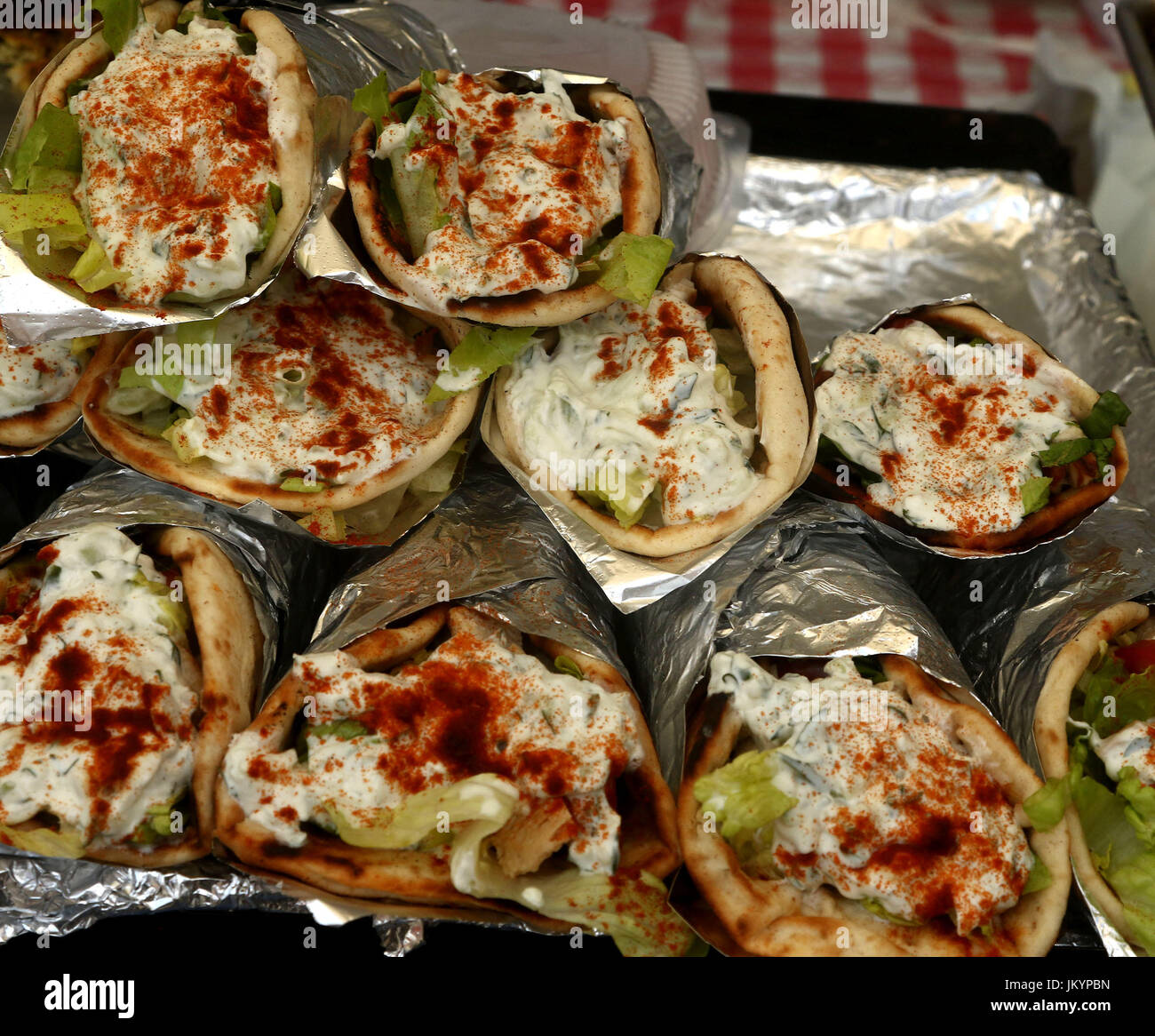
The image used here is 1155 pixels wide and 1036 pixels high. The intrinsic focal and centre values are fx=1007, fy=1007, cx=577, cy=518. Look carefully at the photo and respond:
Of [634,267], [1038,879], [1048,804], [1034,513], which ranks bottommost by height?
[1038,879]

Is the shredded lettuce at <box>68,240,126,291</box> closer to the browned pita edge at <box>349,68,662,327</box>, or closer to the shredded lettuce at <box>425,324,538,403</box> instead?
the browned pita edge at <box>349,68,662,327</box>

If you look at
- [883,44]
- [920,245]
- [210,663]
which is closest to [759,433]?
[210,663]

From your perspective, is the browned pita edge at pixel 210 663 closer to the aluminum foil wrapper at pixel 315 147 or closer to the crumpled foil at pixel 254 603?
the crumpled foil at pixel 254 603

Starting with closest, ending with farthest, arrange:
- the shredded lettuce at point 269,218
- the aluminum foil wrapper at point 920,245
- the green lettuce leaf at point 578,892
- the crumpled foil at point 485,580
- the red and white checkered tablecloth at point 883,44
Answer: the green lettuce leaf at point 578,892, the shredded lettuce at point 269,218, the crumpled foil at point 485,580, the aluminum foil wrapper at point 920,245, the red and white checkered tablecloth at point 883,44

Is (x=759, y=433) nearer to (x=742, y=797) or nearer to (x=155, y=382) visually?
(x=742, y=797)

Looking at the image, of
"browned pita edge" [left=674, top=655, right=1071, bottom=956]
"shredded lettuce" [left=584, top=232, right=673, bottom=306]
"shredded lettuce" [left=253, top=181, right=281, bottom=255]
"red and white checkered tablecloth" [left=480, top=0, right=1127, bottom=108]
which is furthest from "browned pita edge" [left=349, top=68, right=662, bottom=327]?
"red and white checkered tablecloth" [left=480, top=0, right=1127, bottom=108]

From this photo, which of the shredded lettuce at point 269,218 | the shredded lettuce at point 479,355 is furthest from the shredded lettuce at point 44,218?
the shredded lettuce at point 479,355

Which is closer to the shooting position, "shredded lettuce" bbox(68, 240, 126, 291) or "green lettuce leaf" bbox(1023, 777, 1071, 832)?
"green lettuce leaf" bbox(1023, 777, 1071, 832)
